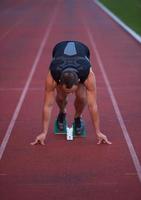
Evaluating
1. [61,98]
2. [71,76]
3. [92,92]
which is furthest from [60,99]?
[71,76]

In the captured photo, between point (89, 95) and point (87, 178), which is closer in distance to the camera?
point (87, 178)

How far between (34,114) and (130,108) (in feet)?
5.31

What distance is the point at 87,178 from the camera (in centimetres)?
643

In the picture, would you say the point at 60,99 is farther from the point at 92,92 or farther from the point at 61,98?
the point at 92,92

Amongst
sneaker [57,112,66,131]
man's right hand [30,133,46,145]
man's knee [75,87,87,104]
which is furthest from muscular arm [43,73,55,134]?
sneaker [57,112,66,131]

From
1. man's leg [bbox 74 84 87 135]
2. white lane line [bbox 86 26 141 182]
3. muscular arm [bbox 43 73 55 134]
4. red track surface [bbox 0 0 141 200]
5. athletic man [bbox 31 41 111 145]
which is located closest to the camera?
red track surface [bbox 0 0 141 200]

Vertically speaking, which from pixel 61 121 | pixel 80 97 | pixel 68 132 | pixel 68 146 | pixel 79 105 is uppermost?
pixel 80 97

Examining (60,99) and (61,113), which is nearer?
(60,99)

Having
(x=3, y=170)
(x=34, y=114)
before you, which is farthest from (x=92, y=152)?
(x=34, y=114)

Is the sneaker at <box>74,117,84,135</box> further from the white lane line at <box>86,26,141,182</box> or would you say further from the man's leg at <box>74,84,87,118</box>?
the white lane line at <box>86,26,141,182</box>

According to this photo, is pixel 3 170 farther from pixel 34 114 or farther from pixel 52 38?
pixel 52 38

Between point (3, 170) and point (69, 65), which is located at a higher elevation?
point (69, 65)

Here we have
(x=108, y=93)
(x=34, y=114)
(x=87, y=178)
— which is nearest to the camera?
(x=87, y=178)

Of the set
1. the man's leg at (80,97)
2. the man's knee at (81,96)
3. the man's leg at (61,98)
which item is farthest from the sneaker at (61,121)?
the man's knee at (81,96)
